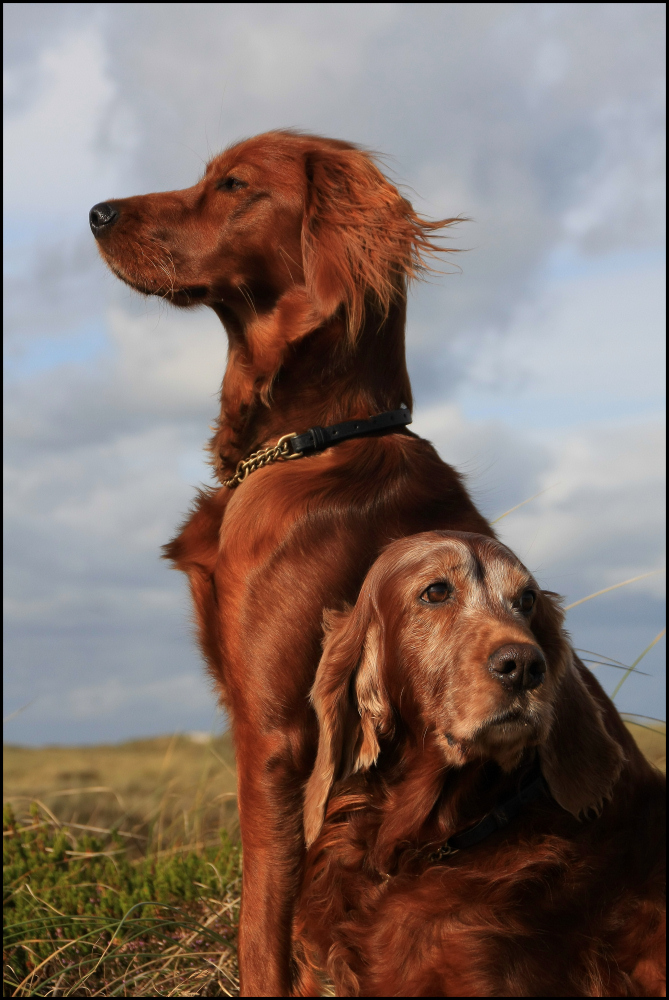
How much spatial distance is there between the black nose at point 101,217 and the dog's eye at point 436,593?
1.92m

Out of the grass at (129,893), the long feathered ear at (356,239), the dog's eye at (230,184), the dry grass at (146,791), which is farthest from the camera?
the dry grass at (146,791)

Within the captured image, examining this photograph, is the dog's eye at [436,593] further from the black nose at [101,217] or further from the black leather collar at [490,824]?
the black nose at [101,217]

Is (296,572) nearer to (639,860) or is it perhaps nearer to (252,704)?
(252,704)

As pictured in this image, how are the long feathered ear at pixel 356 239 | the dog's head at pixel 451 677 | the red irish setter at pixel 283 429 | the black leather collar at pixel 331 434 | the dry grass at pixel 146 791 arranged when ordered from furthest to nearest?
1. the dry grass at pixel 146 791
2. the long feathered ear at pixel 356 239
3. the black leather collar at pixel 331 434
4. the red irish setter at pixel 283 429
5. the dog's head at pixel 451 677

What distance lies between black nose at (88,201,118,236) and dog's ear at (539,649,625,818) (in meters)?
2.23

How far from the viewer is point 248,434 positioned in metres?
3.38

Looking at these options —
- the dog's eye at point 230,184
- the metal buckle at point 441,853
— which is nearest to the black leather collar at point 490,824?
the metal buckle at point 441,853

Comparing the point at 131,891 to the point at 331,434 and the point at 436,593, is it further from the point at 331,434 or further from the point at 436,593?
the point at 436,593

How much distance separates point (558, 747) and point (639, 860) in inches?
14.3

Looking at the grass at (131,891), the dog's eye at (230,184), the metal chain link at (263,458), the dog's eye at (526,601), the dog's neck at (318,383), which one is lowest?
the grass at (131,891)

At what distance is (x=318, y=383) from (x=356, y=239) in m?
0.53

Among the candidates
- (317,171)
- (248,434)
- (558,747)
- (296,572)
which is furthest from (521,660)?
(317,171)

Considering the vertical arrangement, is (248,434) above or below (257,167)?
below

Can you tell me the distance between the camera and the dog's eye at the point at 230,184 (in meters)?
3.42
